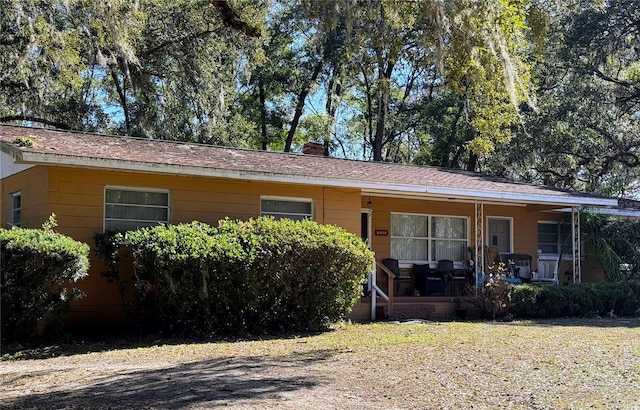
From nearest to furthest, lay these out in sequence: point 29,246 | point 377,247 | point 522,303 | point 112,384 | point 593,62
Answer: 1. point 112,384
2. point 29,246
3. point 522,303
4. point 377,247
5. point 593,62

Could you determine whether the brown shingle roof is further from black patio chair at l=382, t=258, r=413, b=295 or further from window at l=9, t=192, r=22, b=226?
black patio chair at l=382, t=258, r=413, b=295

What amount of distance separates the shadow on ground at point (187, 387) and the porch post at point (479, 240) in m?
7.81

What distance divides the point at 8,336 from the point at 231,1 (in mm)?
6402

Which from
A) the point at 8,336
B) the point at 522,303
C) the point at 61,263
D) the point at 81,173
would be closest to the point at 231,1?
the point at 81,173

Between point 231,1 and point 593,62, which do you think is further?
point 593,62

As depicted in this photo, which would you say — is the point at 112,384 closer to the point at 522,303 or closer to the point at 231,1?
the point at 231,1

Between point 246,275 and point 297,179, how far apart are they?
275 centimetres

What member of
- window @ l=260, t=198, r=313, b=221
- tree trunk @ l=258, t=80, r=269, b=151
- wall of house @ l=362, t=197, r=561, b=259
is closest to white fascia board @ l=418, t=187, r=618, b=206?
wall of house @ l=362, t=197, r=561, b=259

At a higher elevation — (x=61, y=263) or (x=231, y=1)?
(x=231, y=1)

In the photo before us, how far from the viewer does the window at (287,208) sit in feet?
42.6

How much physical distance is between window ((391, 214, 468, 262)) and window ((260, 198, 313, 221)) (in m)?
3.33

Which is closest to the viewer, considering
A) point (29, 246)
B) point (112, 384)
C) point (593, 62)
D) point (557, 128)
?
point (112, 384)

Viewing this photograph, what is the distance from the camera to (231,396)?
6.02 metres

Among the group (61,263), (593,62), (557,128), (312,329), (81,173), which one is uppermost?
(593,62)
